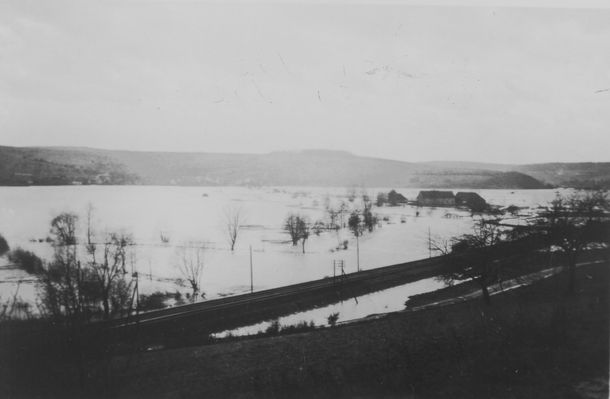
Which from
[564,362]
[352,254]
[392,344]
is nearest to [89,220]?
[392,344]

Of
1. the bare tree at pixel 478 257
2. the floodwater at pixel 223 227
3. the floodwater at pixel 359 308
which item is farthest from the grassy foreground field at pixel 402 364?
the floodwater at pixel 223 227

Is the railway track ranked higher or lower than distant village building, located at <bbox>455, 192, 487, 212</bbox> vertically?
lower

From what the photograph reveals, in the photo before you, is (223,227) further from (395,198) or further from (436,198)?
(436,198)

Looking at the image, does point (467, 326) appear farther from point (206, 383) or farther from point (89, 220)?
point (89, 220)

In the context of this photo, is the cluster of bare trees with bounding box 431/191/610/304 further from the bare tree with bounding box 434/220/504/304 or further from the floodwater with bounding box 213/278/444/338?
the floodwater with bounding box 213/278/444/338

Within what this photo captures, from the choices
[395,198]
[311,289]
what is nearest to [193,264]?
[311,289]

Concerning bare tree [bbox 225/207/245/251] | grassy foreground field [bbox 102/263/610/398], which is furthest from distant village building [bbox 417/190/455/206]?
bare tree [bbox 225/207/245/251]

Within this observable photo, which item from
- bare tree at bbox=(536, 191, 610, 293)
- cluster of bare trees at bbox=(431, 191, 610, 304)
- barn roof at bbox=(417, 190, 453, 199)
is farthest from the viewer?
barn roof at bbox=(417, 190, 453, 199)
